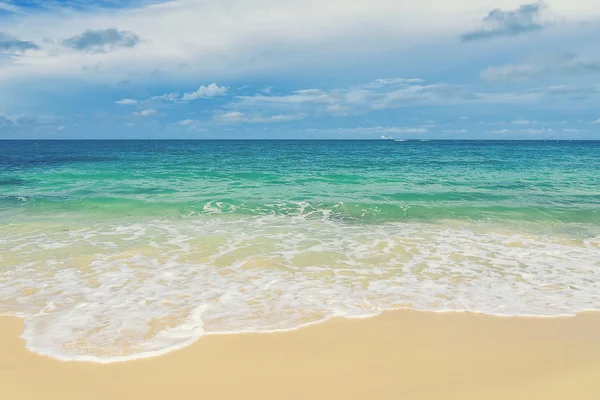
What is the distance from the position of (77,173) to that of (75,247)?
22.1 metres

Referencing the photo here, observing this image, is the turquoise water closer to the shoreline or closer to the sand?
the shoreline

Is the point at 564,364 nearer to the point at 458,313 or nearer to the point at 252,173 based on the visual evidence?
the point at 458,313

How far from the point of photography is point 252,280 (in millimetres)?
8250

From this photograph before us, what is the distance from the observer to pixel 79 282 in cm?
804

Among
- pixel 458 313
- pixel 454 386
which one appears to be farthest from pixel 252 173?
pixel 454 386

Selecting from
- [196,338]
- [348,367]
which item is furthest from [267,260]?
[348,367]

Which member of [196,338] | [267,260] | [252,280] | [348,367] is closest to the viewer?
[348,367]

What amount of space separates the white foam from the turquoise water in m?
0.04

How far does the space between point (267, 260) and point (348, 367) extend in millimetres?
4740

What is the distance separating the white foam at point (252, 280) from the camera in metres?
6.17

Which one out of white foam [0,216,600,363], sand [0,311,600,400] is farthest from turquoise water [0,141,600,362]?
sand [0,311,600,400]

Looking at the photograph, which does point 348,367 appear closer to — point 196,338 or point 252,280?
point 196,338

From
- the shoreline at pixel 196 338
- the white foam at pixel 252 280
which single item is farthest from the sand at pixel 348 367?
the white foam at pixel 252 280

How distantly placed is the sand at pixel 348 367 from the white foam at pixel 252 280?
342mm
